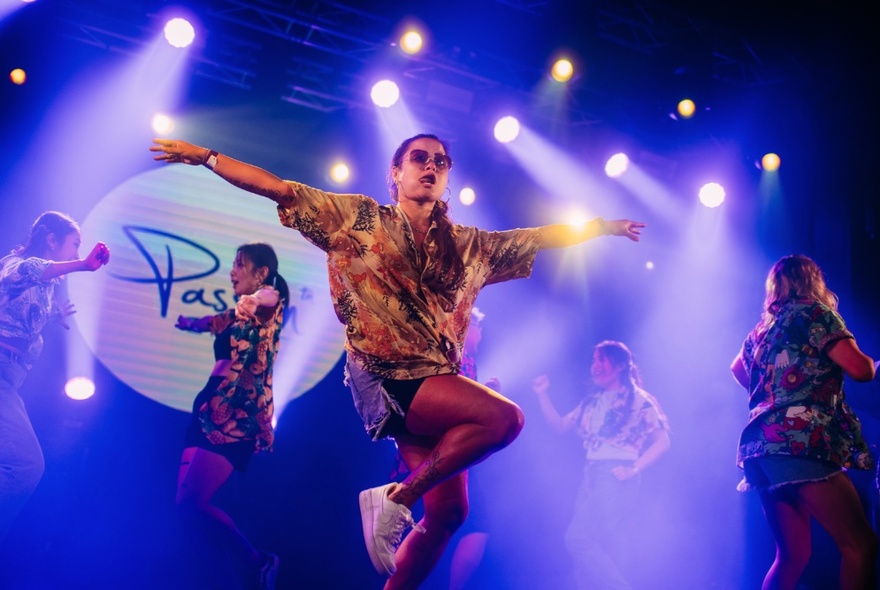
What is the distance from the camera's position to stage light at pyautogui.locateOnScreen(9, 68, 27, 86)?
246 inches

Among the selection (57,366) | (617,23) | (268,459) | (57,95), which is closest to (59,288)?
(57,366)

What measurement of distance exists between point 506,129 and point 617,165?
4.55ft

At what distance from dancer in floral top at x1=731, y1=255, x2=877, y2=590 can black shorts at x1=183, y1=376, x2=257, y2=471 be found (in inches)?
121

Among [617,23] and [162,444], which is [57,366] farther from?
[617,23]

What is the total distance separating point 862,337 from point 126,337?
Result: 6.93 meters

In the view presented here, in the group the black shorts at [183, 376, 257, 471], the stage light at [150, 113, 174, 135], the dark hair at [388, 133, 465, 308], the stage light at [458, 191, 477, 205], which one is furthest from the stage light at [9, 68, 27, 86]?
the dark hair at [388, 133, 465, 308]

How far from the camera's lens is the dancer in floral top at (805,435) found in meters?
3.36

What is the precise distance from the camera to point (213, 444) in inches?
175

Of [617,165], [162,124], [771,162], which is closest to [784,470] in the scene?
[617,165]

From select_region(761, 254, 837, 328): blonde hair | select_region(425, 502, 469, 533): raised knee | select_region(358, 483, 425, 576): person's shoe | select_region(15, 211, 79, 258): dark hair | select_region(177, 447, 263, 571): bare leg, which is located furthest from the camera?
select_region(15, 211, 79, 258): dark hair

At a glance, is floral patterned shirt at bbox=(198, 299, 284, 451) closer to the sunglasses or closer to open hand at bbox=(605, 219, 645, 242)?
the sunglasses

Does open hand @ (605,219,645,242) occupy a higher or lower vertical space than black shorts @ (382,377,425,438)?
higher

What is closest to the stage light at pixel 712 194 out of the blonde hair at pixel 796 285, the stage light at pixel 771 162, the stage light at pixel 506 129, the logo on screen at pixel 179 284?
the stage light at pixel 771 162

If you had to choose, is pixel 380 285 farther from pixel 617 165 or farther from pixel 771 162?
pixel 771 162
